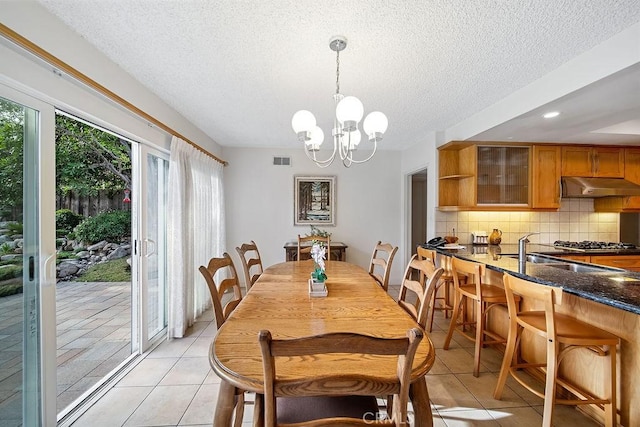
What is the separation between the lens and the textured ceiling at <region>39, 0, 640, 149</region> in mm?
1414

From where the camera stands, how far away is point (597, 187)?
3.27 metres

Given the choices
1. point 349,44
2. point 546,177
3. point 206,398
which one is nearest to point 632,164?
point 546,177

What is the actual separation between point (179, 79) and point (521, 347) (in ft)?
11.7

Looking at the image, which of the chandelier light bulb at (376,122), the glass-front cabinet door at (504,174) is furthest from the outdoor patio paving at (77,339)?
the glass-front cabinet door at (504,174)

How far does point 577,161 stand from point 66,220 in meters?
5.47

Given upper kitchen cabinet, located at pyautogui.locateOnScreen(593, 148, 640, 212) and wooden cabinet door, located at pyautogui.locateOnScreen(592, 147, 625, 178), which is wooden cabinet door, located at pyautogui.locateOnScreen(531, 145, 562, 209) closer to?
wooden cabinet door, located at pyautogui.locateOnScreen(592, 147, 625, 178)

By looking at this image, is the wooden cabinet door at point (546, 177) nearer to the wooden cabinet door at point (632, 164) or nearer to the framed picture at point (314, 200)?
the wooden cabinet door at point (632, 164)

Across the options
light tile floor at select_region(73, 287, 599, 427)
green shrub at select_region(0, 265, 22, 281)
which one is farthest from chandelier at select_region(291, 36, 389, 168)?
light tile floor at select_region(73, 287, 599, 427)

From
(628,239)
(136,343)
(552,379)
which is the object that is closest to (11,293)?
(136,343)

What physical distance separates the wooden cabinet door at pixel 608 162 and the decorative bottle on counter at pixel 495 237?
143 centimetres

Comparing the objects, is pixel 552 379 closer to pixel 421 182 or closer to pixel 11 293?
pixel 11 293

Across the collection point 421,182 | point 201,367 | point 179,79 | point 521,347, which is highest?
point 179,79

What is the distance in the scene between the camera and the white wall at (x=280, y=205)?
14.7 ft

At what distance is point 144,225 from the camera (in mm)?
2443
